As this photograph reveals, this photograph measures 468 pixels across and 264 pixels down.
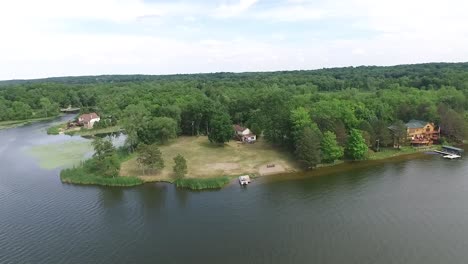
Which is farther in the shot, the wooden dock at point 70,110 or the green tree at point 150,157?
Result: the wooden dock at point 70,110

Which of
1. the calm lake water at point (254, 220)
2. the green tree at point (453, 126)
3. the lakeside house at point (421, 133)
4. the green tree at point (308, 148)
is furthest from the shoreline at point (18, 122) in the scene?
the green tree at point (453, 126)

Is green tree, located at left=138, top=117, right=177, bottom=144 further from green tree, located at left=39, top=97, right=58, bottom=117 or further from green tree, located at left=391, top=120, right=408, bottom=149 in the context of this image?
green tree, located at left=39, top=97, right=58, bottom=117

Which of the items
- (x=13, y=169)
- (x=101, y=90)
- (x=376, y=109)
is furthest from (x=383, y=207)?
(x=101, y=90)

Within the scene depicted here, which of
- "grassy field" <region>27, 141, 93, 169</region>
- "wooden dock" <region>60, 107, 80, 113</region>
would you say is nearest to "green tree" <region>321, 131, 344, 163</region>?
"grassy field" <region>27, 141, 93, 169</region>

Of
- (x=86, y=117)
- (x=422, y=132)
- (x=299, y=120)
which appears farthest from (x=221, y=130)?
(x=86, y=117)

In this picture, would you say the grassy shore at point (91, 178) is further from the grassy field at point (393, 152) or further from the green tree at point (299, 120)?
the grassy field at point (393, 152)
